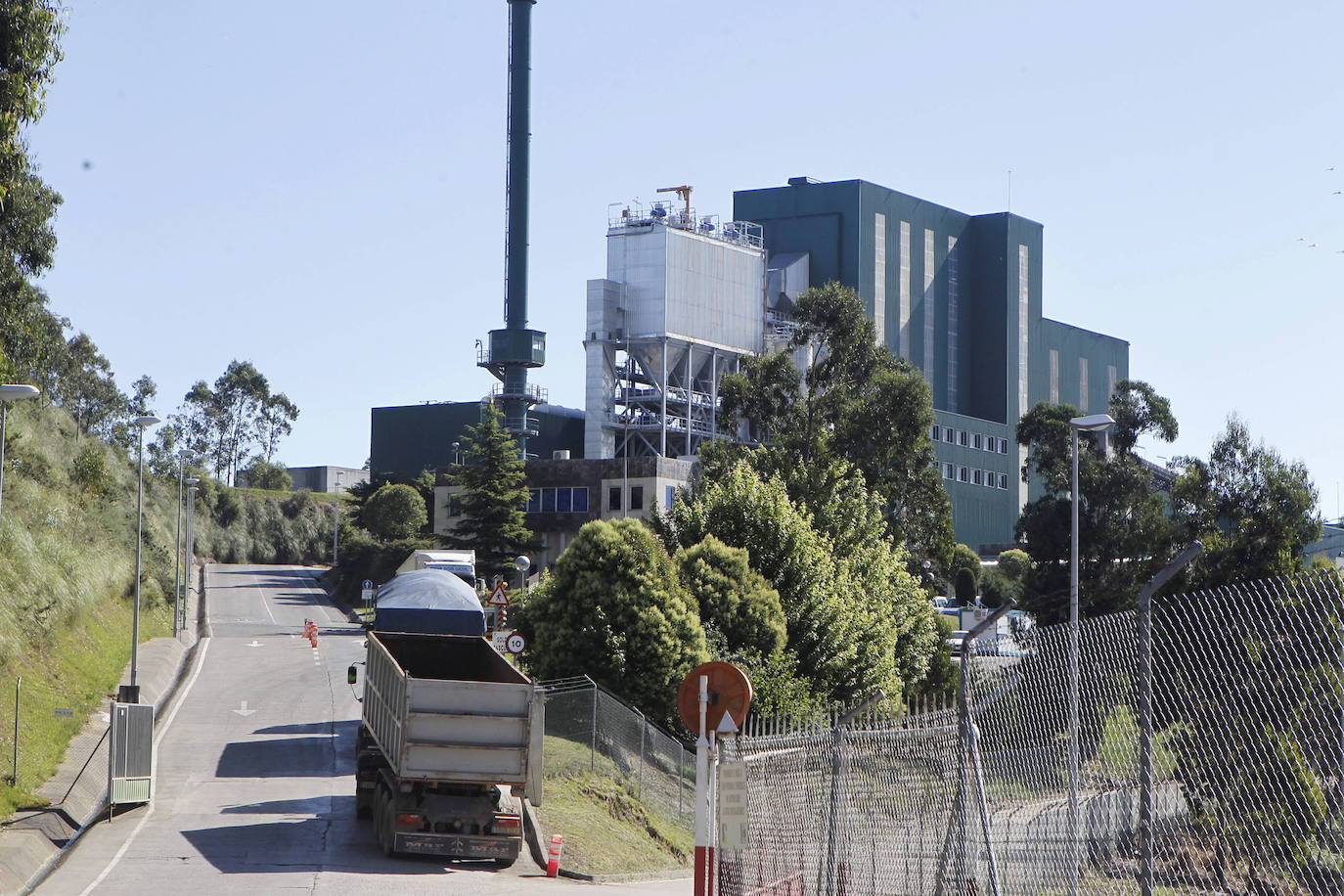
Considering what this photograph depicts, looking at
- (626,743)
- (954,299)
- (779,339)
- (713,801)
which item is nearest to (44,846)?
(626,743)

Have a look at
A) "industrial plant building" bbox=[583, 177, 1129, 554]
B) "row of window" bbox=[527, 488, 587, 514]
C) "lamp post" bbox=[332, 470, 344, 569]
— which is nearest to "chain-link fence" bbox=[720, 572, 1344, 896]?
"row of window" bbox=[527, 488, 587, 514]

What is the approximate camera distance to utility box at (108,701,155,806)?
77.9ft

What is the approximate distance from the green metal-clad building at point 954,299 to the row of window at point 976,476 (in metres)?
0.09

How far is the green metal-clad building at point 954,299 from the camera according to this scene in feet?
337

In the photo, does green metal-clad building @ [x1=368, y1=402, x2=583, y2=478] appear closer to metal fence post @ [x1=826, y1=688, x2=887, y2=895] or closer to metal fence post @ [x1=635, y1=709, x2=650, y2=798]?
metal fence post @ [x1=635, y1=709, x2=650, y2=798]

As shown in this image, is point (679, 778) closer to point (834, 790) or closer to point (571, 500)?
point (834, 790)

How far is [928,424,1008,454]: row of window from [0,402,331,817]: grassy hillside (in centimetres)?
5081

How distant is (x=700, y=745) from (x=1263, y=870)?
4993mm

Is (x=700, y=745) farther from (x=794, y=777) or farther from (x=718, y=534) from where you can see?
(x=718, y=534)

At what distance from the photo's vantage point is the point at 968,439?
107 metres

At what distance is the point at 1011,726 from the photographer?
965cm

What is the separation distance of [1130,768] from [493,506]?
192 feet

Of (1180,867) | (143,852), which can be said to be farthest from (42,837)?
(1180,867)

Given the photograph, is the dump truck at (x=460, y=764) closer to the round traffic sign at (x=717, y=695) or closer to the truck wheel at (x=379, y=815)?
the truck wheel at (x=379, y=815)
